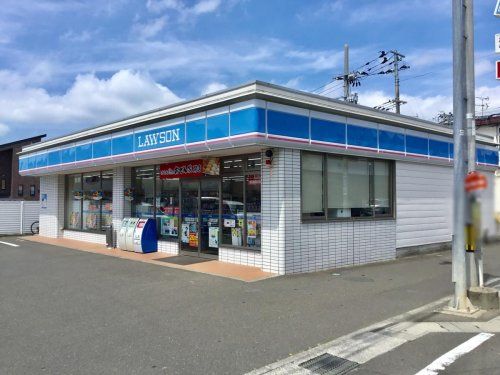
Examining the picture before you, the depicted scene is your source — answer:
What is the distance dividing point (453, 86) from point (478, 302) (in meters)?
3.45

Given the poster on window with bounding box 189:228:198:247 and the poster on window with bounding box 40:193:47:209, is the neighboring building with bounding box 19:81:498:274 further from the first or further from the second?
the poster on window with bounding box 40:193:47:209

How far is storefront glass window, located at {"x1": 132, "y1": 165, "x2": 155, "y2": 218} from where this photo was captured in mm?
14328

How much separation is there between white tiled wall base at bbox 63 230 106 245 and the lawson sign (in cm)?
530

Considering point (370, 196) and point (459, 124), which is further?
point (370, 196)

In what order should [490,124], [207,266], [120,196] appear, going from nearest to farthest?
[207,266] → [120,196] → [490,124]

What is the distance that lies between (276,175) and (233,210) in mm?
1899

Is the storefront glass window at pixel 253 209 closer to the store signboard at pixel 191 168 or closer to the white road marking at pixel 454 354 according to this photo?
the store signboard at pixel 191 168

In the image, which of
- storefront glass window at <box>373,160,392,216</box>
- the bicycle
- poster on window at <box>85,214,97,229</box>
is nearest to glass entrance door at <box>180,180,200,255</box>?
storefront glass window at <box>373,160,392,216</box>

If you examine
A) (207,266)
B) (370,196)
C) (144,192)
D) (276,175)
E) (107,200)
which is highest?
(276,175)

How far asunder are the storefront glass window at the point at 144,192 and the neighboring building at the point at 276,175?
34 millimetres

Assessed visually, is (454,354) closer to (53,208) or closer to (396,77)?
(53,208)

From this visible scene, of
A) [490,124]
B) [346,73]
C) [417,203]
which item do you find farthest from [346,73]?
[417,203]

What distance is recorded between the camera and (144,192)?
14742mm

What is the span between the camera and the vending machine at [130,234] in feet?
45.9
